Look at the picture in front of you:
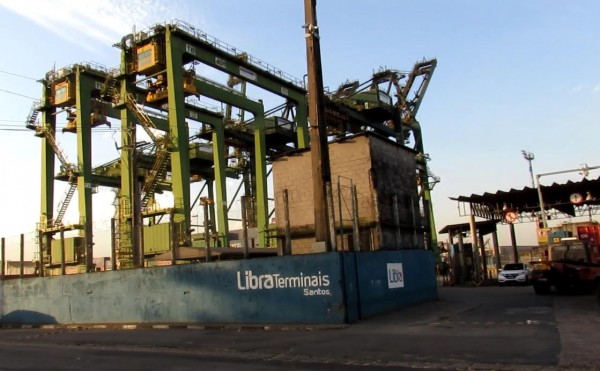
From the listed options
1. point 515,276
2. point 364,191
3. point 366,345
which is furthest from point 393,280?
Answer: point 515,276

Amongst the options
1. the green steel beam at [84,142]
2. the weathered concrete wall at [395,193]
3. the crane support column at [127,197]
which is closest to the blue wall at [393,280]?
the weathered concrete wall at [395,193]

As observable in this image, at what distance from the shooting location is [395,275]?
62.7ft

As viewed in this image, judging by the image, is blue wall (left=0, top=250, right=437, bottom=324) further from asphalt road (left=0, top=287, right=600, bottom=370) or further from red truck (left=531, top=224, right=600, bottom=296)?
red truck (left=531, top=224, right=600, bottom=296)

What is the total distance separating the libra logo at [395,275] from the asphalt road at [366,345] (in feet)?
3.29

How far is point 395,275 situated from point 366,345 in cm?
742

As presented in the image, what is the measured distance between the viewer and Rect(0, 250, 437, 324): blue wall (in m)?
15.9

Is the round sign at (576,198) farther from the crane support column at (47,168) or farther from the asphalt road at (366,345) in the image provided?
the crane support column at (47,168)

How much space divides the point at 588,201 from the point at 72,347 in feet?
133

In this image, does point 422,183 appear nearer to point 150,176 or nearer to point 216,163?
point 216,163

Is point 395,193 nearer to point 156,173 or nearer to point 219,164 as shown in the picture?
point 156,173

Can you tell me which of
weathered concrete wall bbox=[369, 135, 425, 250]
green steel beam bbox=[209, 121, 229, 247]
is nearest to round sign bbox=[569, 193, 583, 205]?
weathered concrete wall bbox=[369, 135, 425, 250]

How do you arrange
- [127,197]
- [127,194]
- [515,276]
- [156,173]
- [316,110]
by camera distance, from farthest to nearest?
1. [156,173]
2. [127,194]
3. [127,197]
4. [515,276]
5. [316,110]

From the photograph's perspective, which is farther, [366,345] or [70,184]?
[70,184]

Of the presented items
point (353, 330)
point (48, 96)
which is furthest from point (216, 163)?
point (353, 330)
